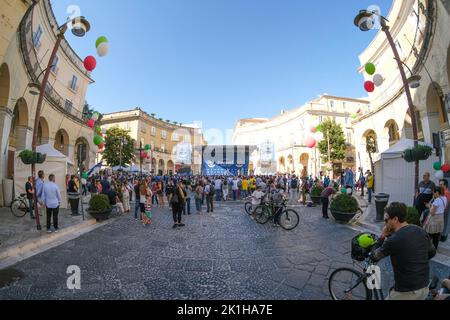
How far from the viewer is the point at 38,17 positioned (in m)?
14.4

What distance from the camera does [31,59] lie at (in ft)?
43.1

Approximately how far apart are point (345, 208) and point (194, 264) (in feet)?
19.9

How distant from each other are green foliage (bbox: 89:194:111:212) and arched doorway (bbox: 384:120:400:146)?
2100cm

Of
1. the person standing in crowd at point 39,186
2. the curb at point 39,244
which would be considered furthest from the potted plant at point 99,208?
the person standing in crowd at point 39,186

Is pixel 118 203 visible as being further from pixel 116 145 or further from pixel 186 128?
pixel 186 128

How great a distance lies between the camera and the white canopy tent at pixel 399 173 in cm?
867

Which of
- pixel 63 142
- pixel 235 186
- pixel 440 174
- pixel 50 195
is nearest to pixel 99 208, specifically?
pixel 50 195

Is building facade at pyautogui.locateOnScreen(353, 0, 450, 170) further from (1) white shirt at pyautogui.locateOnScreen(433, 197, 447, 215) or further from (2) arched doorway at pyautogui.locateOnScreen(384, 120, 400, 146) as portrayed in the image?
(1) white shirt at pyautogui.locateOnScreen(433, 197, 447, 215)

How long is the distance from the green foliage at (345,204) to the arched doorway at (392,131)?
48.1ft

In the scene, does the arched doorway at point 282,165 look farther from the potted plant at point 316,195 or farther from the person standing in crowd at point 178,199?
the person standing in crowd at point 178,199

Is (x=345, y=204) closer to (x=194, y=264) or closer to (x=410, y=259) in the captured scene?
(x=194, y=264)

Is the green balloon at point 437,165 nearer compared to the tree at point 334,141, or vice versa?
the green balloon at point 437,165
